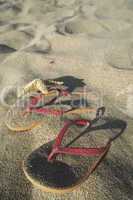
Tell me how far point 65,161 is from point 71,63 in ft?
3.63

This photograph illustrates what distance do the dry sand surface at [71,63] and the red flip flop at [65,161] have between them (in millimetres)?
39

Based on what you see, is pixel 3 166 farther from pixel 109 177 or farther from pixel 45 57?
pixel 45 57

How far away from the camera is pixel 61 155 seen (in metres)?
1.32

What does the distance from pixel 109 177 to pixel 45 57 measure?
131cm

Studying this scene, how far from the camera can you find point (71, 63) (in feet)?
7.47

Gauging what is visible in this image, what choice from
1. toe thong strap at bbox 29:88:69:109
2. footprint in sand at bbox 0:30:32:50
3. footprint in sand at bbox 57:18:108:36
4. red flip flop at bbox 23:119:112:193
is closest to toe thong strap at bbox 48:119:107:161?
red flip flop at bbox 23:119:112:193

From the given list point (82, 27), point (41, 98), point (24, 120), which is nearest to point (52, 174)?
point (24, 120)

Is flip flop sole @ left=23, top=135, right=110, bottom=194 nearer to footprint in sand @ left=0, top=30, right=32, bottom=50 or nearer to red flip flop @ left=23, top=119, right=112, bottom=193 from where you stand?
red flip flop @ left=23, top=119, right=112, bottom=193

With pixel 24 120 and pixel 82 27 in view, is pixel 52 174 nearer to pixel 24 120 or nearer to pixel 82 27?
pixel 24 120

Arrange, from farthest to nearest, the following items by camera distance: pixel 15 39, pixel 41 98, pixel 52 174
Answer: pixel 15 39 → pixel 41 98 → pixel 52 174

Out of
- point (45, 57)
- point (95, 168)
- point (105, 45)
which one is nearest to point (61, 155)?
point (95, 168)

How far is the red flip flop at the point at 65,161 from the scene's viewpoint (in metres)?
1.21

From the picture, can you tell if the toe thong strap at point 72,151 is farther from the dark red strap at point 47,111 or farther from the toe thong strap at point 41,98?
the toe thong strap at point 41,98

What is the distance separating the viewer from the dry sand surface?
4.16 ft
